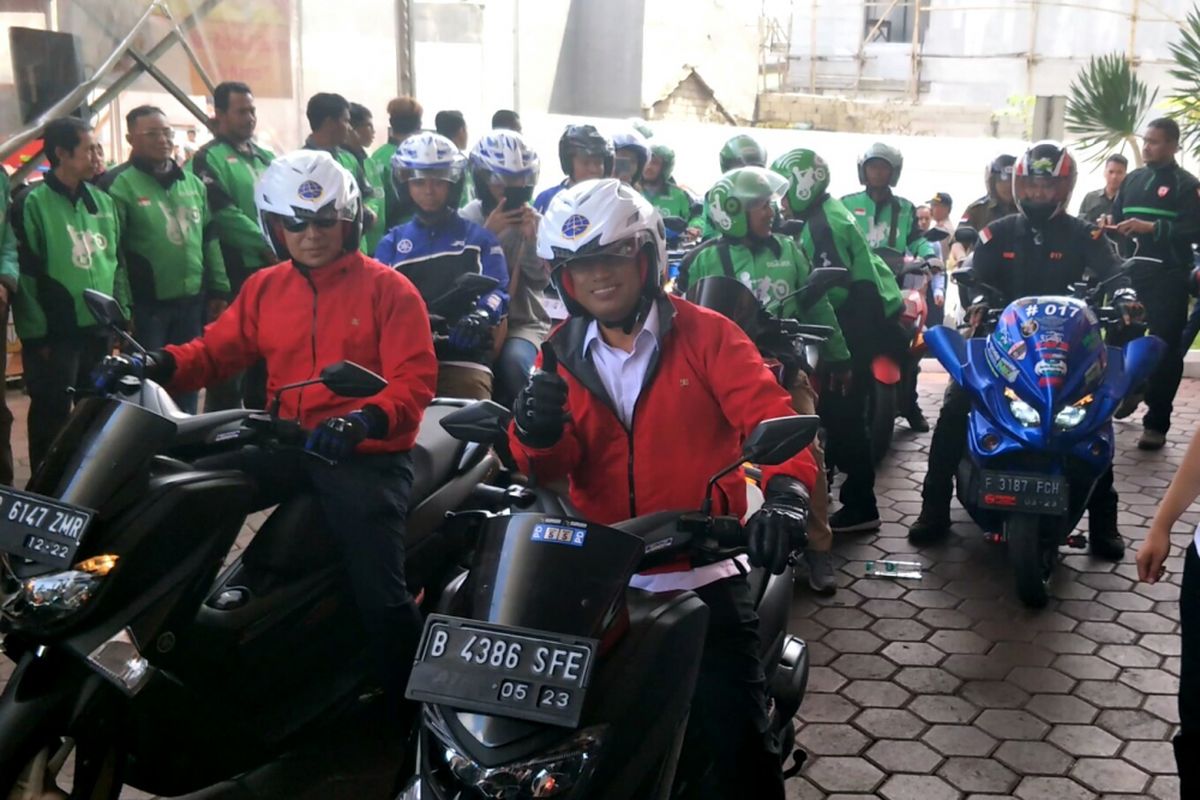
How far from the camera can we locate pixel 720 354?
3.28 m

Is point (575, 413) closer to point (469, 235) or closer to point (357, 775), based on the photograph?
point (357, 775)

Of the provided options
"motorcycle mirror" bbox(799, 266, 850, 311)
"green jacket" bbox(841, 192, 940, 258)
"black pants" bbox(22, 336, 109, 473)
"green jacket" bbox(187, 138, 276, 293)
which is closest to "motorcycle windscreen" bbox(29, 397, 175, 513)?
"motorcycle mirror" bbox(799, 266, 850, 311)

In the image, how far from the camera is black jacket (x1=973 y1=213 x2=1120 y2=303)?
671cm

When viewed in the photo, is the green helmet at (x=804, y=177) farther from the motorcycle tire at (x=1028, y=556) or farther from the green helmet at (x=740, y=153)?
the green helmet at (x=740, y=153)

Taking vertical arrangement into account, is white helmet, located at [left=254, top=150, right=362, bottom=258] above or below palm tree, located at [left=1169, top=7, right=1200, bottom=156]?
below

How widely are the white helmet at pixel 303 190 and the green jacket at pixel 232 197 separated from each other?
12.9 ft

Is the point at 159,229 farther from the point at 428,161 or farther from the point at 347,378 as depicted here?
the point at 347,378

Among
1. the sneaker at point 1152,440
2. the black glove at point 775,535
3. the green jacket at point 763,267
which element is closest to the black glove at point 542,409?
the black glove at point 775,535

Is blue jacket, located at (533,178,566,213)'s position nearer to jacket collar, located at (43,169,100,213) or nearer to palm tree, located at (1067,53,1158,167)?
jacket collar, located at (43,169,100,213)

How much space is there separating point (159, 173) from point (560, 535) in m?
5.43

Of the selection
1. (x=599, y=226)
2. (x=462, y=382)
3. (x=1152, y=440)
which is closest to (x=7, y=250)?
(x=462, y=382)

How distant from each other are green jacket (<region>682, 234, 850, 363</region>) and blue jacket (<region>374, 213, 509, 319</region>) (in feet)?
3.13

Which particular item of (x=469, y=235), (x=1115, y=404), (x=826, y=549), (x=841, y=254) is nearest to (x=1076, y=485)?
(x=1115, y=404)

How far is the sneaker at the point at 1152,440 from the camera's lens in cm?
855
